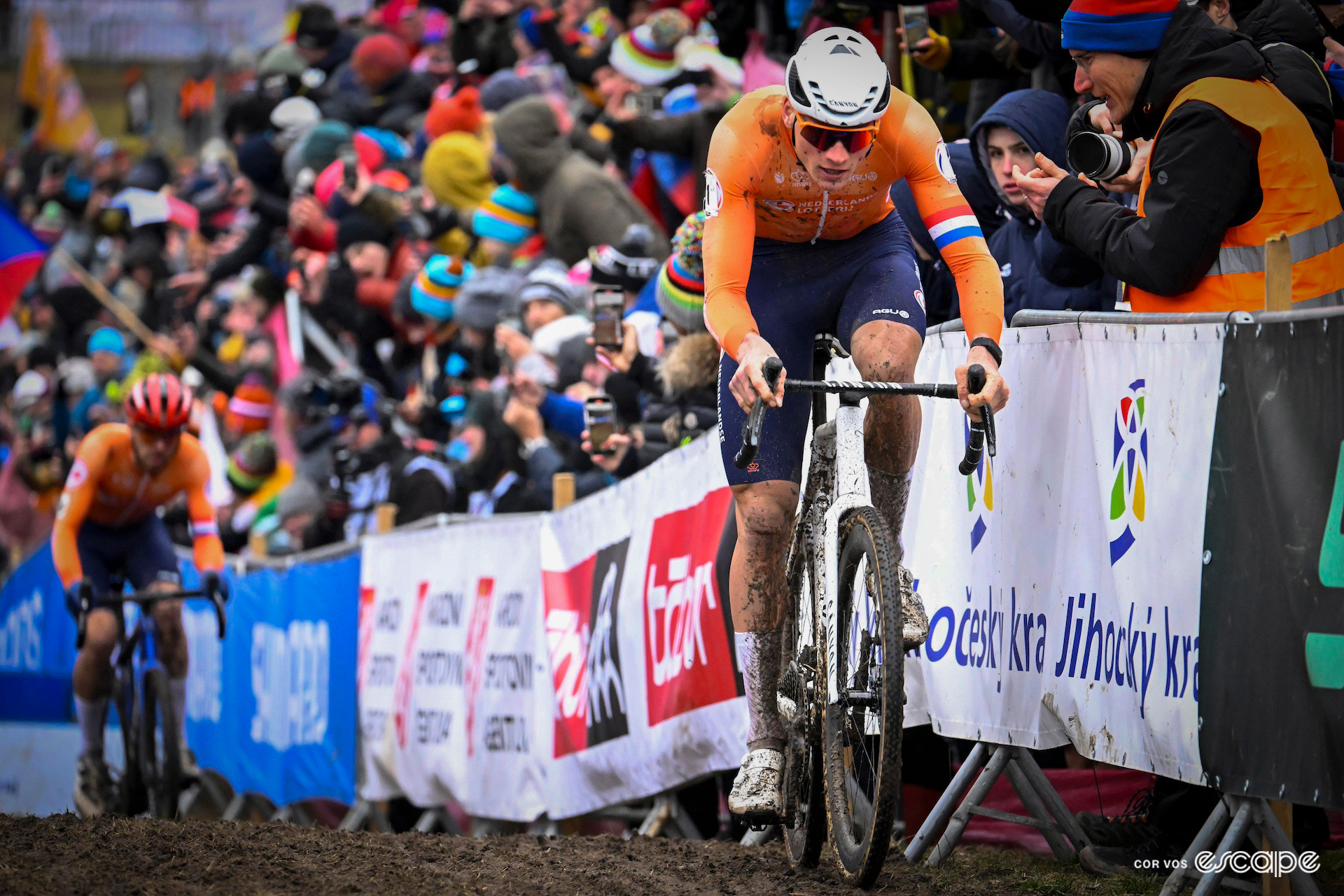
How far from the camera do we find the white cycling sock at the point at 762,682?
16.8 ft

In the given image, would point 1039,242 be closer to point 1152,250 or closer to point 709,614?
point 1152,250

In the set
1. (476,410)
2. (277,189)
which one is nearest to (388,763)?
(476,410)

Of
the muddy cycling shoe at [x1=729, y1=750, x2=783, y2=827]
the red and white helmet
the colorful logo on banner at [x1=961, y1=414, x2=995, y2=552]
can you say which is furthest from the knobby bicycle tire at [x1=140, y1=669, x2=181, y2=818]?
the colorful logo on banner at [x1=961, y1=414, x2=995, y2=552]

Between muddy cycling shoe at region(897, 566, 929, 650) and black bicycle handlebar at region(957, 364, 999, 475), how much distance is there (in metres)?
0.39

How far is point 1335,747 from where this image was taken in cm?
371

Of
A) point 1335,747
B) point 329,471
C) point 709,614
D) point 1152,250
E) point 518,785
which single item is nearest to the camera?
point 1335,747

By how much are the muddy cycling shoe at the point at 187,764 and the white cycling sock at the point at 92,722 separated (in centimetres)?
71

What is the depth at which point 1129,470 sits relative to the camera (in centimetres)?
467

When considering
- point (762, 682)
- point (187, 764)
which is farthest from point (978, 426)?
point (187, 764)

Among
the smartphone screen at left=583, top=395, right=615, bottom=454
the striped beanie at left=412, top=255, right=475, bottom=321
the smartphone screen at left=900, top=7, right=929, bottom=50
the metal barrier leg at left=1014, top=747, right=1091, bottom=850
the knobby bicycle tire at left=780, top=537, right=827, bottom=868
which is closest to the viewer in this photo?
the knobby bicycle tire at left=780, top=537, right=827, bottom=868

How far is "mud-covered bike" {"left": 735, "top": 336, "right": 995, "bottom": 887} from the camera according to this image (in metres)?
4.23

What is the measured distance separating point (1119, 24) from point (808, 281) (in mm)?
1264

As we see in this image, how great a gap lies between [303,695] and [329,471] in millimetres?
2667

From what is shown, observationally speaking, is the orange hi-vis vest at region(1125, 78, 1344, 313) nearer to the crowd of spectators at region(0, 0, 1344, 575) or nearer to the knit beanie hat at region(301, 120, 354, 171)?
the crowd of spectators at region(0, 0, 1344, 575)
